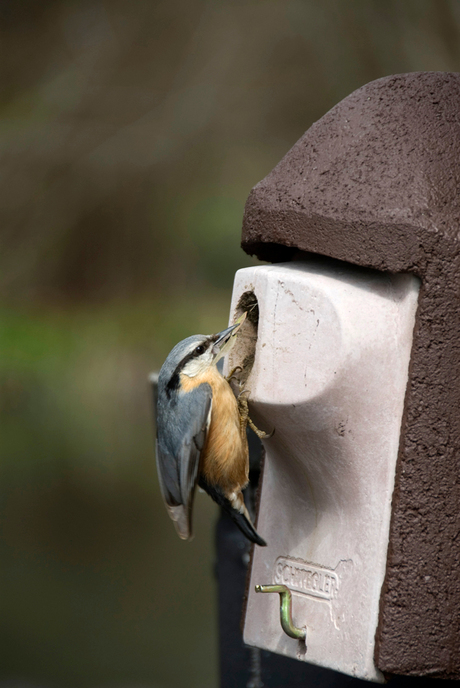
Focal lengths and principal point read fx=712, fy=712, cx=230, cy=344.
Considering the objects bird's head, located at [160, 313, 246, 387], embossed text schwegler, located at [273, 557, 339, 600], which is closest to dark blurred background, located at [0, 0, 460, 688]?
bird's head, located at [160, 313, 246, 387]

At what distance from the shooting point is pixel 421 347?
153 centimetres

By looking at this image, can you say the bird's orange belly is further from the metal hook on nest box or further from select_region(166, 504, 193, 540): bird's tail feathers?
the metal hook on nest box

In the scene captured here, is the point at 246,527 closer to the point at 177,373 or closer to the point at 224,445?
the point at 224,445

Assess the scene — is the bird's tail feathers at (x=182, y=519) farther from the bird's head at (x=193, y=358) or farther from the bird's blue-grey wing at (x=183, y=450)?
the bird's head at (x=193, y=358)

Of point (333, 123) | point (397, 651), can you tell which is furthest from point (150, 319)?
point (397, 651)

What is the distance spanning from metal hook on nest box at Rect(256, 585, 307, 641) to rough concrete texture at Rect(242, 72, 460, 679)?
0.21 metres

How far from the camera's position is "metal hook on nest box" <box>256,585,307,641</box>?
1.65 m

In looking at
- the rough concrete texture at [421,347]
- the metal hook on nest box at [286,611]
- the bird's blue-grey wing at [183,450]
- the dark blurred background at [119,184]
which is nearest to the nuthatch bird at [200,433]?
the bird's blue-grey wing at [183,450]

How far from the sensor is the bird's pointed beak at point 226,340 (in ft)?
5.80

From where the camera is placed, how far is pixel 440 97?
1.62 m

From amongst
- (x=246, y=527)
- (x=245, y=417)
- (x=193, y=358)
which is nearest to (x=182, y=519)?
(x=246, y=527)

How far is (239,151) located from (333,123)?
3.11m

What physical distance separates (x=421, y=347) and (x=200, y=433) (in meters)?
0.59

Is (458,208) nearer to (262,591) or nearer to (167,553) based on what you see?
(262,591)
